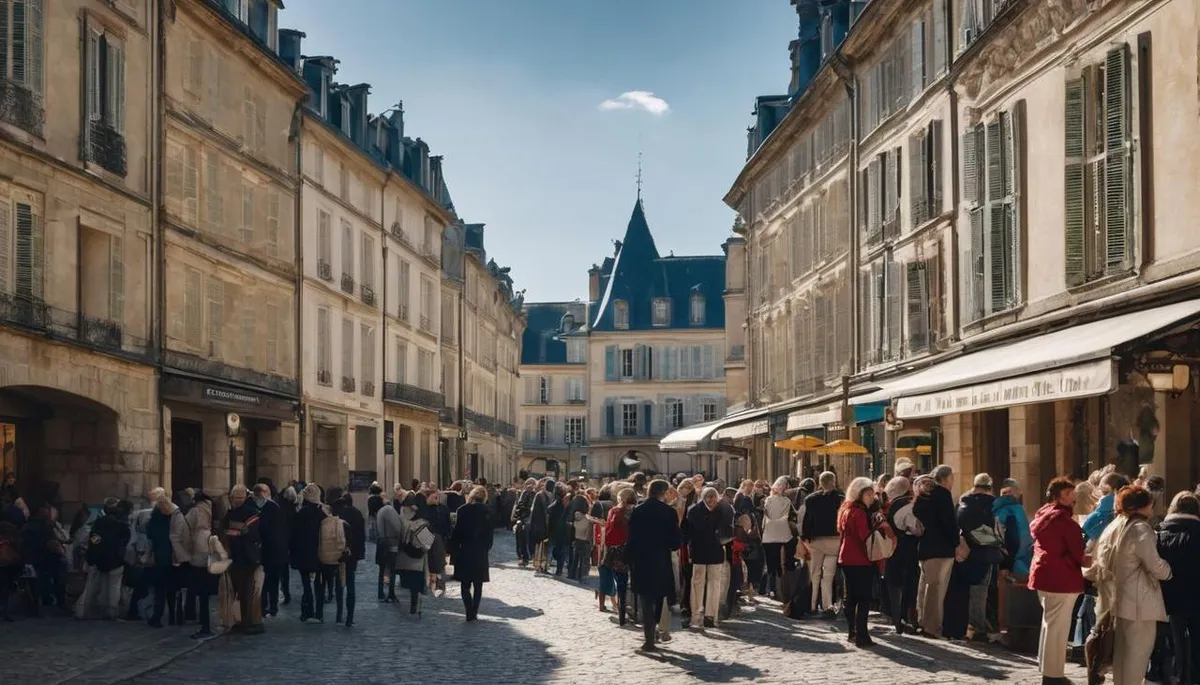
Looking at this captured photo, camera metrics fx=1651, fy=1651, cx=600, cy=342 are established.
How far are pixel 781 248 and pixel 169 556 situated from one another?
96.0ft

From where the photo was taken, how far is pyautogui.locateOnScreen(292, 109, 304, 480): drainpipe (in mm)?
37688

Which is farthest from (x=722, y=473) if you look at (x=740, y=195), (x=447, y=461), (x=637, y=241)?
(x=637, y=241)

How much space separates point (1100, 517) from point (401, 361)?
3759cm

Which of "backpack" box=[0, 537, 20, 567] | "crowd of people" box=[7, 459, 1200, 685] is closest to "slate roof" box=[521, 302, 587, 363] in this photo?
"crowd of people" box=[7, 459, 1200, 685]

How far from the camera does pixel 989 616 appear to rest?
16.5m

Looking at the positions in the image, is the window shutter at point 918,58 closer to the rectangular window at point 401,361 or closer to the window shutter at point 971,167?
the window shutter at point 971,167

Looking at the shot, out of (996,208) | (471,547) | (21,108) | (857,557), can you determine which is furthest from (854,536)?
(21,108)

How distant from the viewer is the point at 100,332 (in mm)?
25234

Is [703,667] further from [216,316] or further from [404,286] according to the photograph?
[404,286]

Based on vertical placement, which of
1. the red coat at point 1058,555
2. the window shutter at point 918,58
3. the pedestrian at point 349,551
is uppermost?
the window shutter at point 918,58

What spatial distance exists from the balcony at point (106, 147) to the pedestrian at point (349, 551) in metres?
7.24

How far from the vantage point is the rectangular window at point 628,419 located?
91188 millimetres

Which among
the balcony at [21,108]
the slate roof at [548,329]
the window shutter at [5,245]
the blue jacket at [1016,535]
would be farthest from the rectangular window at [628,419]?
the blue jacket at [1016,535]

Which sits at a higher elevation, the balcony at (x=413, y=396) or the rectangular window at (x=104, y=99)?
the rectangular window at (x=104, y=99)
